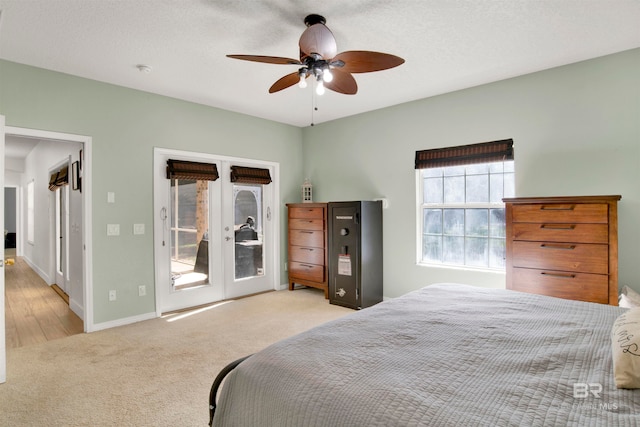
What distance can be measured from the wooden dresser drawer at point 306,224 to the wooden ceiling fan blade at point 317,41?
8.71ft

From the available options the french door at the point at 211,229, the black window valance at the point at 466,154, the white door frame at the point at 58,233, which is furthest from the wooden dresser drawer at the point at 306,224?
the white door frame at the point at 58,233

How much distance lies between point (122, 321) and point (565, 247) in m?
4.19

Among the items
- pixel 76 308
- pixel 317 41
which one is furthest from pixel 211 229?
pixel 317 41

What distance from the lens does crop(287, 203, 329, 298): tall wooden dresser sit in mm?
4629

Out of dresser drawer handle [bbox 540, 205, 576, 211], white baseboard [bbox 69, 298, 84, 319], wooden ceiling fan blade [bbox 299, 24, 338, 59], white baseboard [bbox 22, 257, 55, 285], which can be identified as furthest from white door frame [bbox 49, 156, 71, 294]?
dresser drawer handle [bbox 540, 205, 576, 211]

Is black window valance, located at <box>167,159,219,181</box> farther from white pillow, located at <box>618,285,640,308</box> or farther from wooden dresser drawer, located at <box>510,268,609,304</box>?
white pillow, located at <box>618,285,640,308</box>

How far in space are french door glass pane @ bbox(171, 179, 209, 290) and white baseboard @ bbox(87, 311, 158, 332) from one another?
1.44 feet

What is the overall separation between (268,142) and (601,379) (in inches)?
180

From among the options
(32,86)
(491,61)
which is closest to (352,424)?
(491,61)

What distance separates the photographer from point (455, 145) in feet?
12.5

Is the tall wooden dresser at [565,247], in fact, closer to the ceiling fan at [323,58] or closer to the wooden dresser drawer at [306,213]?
the ceiling fan at [323,58]

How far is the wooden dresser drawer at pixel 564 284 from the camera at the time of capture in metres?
2.52

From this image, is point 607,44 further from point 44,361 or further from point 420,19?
point 44,361

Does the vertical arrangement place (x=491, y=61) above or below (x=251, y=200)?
above
